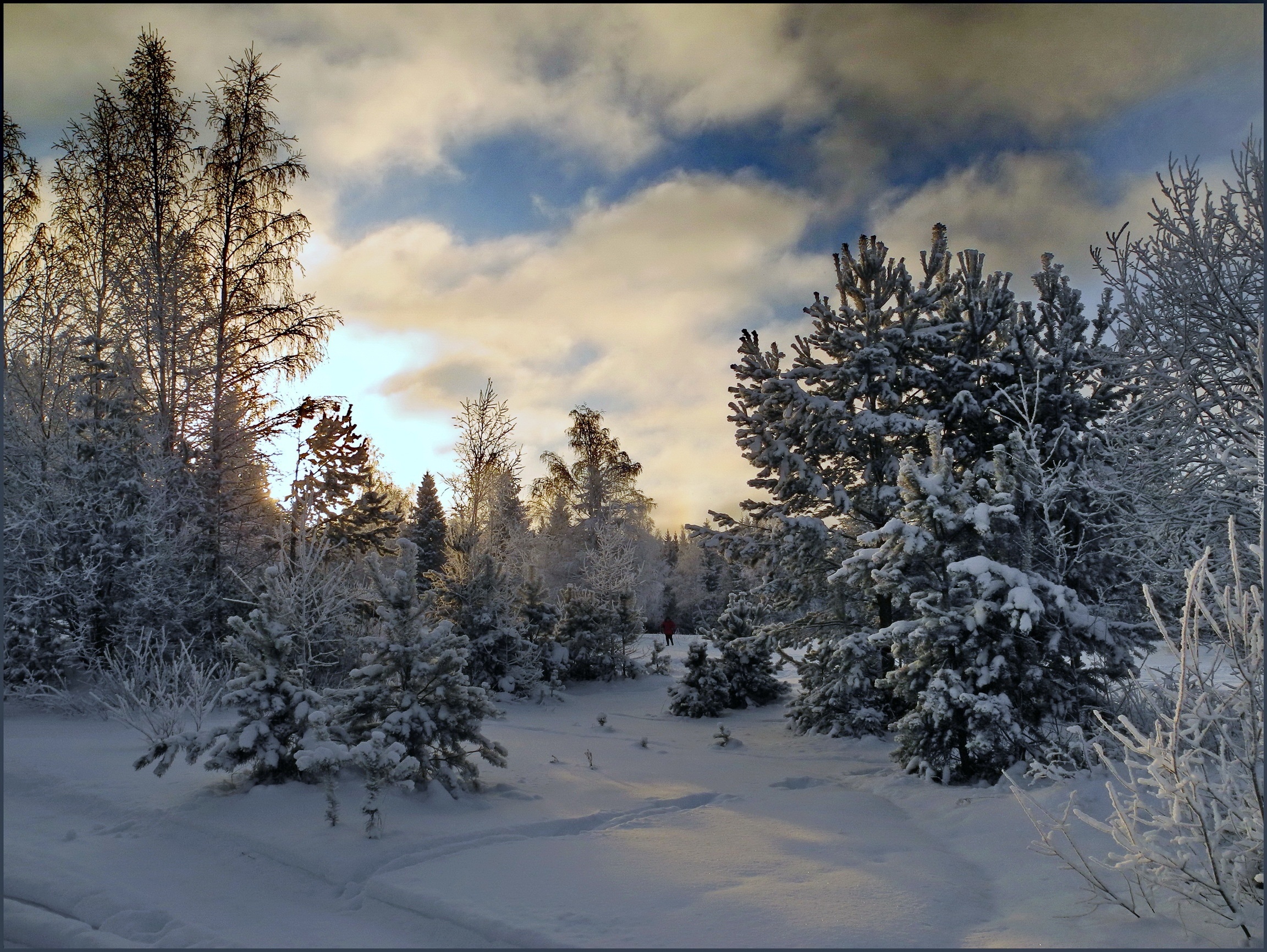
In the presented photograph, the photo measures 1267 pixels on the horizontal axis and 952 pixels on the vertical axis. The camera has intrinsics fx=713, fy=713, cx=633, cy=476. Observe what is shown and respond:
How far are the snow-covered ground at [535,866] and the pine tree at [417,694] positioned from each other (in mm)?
374

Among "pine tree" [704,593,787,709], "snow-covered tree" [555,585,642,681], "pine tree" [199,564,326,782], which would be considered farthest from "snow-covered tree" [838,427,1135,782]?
"snow-covered tree" [555,585,642,681]

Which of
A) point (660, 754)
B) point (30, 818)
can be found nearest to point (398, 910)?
point (30, 818)

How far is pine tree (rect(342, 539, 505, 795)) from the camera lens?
23.2ft

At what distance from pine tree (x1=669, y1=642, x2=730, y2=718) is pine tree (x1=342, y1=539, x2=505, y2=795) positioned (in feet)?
29.1

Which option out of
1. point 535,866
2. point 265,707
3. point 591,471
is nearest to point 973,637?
point 535,866

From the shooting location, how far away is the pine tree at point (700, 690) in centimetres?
1568

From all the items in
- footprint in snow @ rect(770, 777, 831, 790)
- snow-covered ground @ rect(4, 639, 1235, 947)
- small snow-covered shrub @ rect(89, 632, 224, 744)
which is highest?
small snow-covered shrub @ rect(89, 632, 224, 744)

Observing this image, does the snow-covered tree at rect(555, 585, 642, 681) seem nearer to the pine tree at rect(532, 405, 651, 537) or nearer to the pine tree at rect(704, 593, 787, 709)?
the pine tree at rect(704, 593, 787, 709)

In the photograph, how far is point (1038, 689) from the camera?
882cm

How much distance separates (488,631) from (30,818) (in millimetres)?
11071

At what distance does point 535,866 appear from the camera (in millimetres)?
5566

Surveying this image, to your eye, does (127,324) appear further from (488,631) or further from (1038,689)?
(1038,689)

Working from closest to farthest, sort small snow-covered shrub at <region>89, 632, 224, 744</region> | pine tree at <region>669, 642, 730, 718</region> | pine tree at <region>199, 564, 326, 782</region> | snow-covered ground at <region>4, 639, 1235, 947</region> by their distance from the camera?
snow-covered ground at <region>4, 639, 1235, 947</region>
pine tree at <region>199, 564, 326, 782</region>
small snow-covered shrub at <region>89, 632, 224, 744</region>
pine tree at <region>669, 642, 730, 718</region>

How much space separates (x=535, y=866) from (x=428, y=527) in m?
30.1
